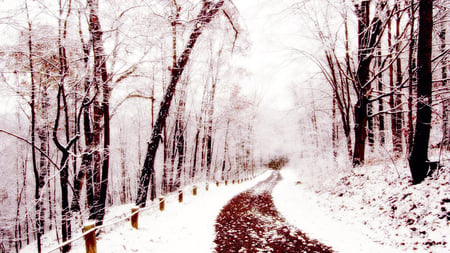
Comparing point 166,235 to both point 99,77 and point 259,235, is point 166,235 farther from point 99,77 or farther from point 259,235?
point 99,77

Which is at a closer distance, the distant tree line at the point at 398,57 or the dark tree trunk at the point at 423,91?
the dark tree trunk at the point at 423,91

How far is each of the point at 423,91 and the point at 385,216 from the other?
12.0ft

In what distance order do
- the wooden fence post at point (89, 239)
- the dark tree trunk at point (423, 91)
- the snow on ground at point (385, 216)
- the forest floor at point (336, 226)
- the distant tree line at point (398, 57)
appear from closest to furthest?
the wooden fence post at point (89, 239) → the snow on ground at point (385, 216) → the forest floor at point (336, 226) → the dark tree trunk at point (423, 91) → the distant tree line at point (398, 57)

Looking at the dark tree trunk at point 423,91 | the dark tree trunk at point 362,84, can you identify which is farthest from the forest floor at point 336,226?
the dark tree trunk at point 362,84

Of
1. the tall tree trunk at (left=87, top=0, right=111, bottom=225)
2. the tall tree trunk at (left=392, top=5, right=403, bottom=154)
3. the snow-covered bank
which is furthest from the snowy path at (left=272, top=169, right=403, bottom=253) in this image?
the tall tree trunk at (left=87, top=0, right=111, bottom=225)

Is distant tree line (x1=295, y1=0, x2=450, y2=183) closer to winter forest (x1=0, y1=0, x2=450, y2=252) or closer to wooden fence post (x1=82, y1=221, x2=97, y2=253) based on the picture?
winter forest (x1=0, y1=0, x2=450, y2=252)

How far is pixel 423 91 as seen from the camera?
669 centimetres

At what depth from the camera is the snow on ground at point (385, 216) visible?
211 inches

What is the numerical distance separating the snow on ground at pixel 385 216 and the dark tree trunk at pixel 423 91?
496mm

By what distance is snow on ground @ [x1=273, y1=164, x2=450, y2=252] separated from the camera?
5352 mm

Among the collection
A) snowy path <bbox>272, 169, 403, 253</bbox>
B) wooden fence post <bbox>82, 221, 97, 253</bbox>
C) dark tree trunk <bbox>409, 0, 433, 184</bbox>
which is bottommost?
snowy path <bbox>272, 169, 403, 253</bbox>

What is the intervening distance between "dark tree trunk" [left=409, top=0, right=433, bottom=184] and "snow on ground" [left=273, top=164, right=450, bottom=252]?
0.50m

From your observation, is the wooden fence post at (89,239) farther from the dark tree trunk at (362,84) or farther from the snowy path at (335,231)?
the dark tree trunk at (362,84)

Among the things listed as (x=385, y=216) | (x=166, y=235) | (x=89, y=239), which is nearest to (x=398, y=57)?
(x=385, y=216)
